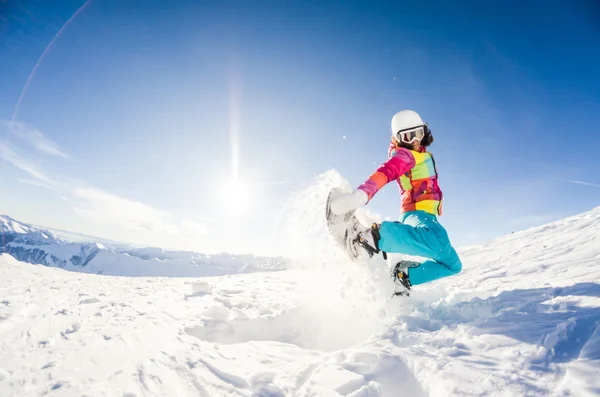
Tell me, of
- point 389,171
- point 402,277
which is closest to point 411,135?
point 389,171

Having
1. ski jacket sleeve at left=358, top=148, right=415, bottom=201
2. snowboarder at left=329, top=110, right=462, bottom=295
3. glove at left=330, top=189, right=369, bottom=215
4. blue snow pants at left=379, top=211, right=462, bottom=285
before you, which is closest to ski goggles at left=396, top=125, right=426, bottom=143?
snowboarder at left=329, top=110, right=462, bottom=295

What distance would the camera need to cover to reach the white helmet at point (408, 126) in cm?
396

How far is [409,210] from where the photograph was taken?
153 inches

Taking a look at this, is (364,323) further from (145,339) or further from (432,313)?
(145,339)

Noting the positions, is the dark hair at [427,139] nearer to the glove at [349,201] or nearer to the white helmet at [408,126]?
the white helmet at [408,126]

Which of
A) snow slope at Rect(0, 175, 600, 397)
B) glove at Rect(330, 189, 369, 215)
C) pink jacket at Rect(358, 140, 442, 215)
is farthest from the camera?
pink jacket at Rect(358, 140, 442, 215)

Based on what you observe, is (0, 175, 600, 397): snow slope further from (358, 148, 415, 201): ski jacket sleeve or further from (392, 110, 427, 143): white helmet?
(392, 110, 427, 143): white helmet

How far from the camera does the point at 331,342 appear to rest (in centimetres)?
358

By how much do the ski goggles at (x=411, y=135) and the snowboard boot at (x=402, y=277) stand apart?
1.74 meters

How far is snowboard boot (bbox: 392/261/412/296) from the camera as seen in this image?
3881 millimetres

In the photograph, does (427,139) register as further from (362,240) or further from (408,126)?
(362,240)

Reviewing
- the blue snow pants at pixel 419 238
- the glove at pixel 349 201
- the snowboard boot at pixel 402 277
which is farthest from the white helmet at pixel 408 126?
the snowboard boot at pixel 402 277

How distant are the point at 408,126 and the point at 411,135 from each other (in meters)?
0.14

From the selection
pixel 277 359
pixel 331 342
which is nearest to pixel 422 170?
pixel 331 342
